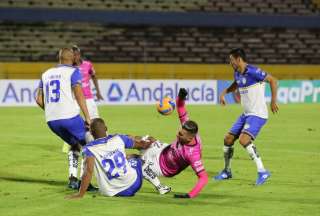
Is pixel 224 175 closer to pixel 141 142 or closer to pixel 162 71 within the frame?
pixel 141 142

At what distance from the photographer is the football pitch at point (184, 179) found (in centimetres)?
967

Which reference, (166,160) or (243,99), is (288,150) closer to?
(243,99)

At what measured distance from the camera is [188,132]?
10.4 metres

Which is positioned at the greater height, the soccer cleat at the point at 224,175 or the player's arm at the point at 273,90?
the player's arm at the point at 273,90

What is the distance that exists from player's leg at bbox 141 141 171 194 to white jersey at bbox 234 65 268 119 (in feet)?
7.17

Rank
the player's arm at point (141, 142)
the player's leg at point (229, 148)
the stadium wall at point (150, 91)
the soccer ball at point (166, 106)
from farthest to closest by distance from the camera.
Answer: the stadium wall at point (150, 91)
the player's leg at point (229, 148)
the soccer ball at point (166, 106)
the player's arm at point (141, 142)

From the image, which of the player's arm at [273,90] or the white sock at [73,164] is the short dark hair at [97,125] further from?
the player's arm at [273,90]

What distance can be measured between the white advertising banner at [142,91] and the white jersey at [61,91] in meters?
23.5

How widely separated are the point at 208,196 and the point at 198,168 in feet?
2.02

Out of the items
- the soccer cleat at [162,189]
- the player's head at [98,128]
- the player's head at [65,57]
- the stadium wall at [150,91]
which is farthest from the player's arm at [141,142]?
the stadium wall at [150,91]

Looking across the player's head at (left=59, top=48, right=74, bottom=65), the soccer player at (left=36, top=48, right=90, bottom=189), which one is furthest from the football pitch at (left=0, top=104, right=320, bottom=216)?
the player's head at (left=59, top=48, right=74, bottom=65)

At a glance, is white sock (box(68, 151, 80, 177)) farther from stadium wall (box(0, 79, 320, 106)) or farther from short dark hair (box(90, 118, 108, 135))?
stadium wall (box(0, 79, 320, 106))

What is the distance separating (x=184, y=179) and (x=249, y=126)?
137 centimetres

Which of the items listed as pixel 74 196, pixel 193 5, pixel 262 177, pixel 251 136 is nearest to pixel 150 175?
pixel 74 196
